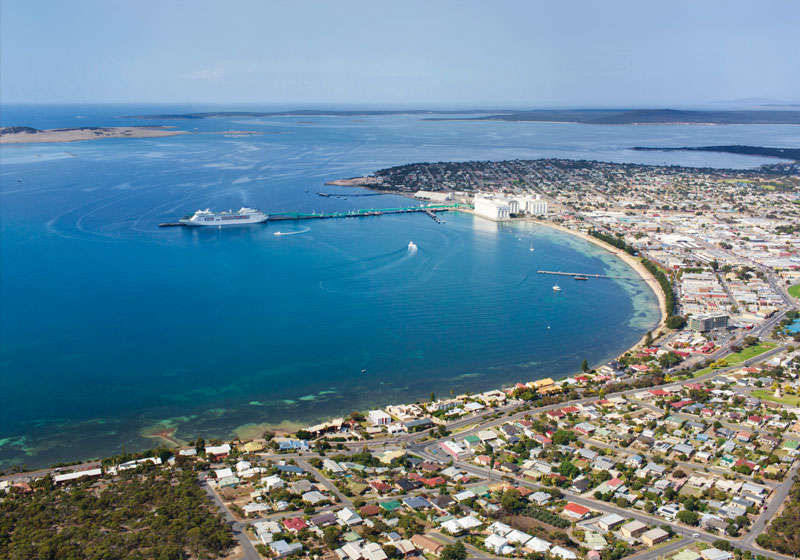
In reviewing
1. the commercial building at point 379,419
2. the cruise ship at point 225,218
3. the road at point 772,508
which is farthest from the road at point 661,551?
the cruise ship at point 225,218

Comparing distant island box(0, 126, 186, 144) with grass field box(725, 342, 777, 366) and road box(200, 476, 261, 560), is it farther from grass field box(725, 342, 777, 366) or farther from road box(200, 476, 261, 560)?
grass field box(725, 342, 777, 366)

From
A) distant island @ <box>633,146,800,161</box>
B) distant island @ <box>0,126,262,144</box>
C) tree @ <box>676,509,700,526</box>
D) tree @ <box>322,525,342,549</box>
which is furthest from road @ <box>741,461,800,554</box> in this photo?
distant island @ <box>0,126,262,144</box>

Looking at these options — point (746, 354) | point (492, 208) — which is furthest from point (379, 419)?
point (492, 208)

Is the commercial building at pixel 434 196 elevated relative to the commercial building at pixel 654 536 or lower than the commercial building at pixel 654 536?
elevated

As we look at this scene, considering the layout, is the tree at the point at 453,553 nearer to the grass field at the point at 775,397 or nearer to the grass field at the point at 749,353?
the grass field at the point at 775,397

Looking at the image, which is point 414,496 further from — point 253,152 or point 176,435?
point 253,152
